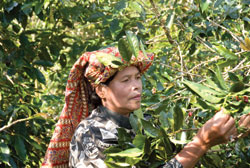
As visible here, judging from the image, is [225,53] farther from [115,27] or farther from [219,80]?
[115,27]

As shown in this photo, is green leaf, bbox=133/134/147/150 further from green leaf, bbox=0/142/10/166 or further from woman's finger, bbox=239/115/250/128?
green leaf, bbox=0/142/10/166

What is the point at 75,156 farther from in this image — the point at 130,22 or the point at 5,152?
the point at 130,22

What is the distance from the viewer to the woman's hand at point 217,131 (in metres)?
1.21

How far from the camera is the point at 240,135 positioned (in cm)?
127

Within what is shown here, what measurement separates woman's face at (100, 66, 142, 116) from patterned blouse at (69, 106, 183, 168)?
7cm

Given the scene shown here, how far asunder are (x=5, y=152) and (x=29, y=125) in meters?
0.59

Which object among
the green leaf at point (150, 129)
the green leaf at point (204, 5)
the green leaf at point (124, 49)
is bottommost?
the green leaf at point (150, 129)

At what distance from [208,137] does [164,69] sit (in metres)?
1.04

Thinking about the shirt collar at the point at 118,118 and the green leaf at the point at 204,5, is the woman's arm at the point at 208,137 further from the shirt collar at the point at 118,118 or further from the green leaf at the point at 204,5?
the green leaf at the point at 204,5

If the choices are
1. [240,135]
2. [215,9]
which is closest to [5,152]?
[215,9]

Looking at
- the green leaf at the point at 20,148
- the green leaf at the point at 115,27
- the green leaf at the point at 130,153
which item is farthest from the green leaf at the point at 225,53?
the green leaf at the point at 20,148

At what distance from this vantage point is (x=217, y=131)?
1.24m

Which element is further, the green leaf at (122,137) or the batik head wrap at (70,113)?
the batik head wrap at (70,113)

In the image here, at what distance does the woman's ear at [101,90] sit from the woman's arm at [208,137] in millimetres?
515
